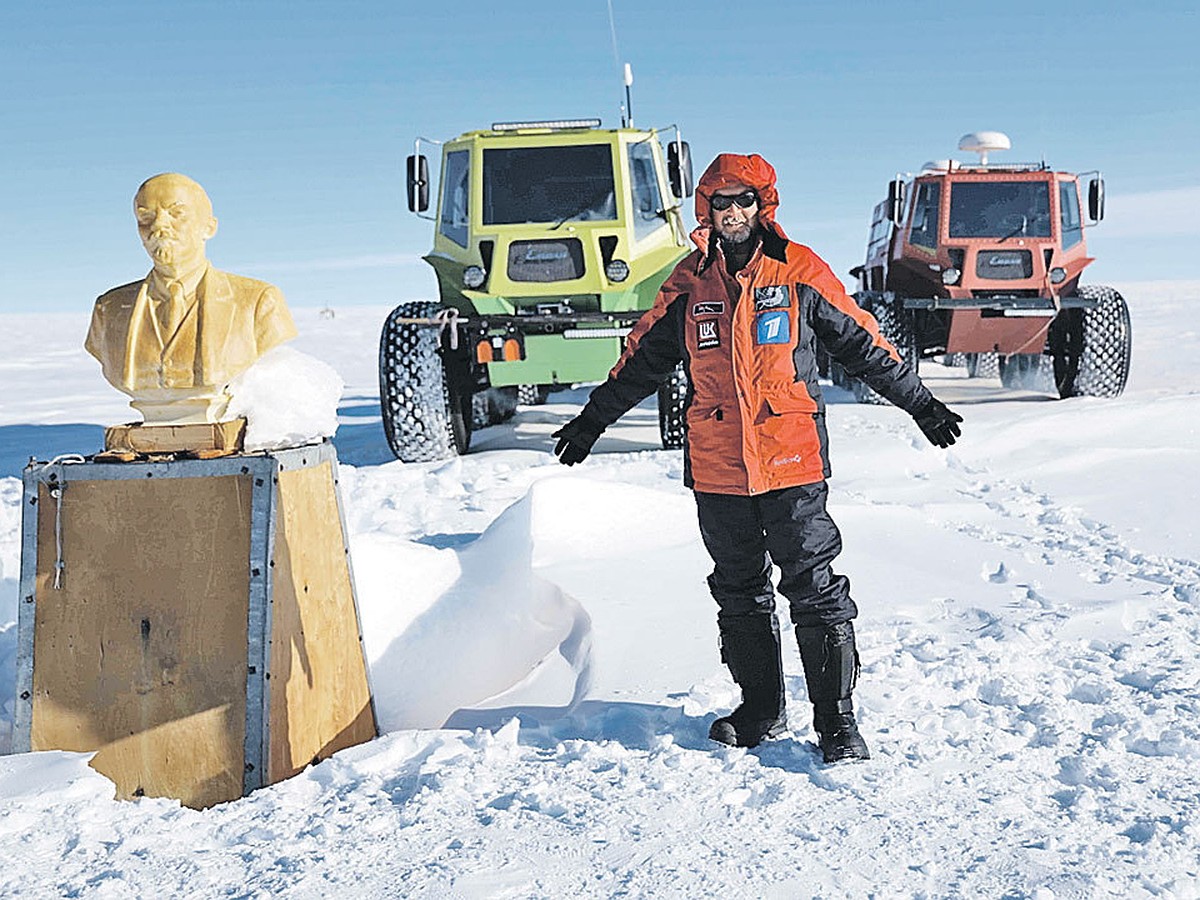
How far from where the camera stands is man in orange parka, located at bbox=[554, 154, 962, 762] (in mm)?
2697

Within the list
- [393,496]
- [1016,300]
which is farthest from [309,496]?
[1016,300]

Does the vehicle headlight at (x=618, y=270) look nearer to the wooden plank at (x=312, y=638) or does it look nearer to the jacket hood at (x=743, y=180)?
the wooden plank at (x=312, y=638)

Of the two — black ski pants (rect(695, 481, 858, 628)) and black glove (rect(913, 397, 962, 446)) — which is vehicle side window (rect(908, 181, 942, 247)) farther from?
black ski pants (rect(695, 481, 858, 628))

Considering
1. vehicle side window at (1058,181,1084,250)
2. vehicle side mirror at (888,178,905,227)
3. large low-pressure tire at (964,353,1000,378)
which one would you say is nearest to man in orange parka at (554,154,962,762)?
vehicle side mirror at (888,178,905,227)

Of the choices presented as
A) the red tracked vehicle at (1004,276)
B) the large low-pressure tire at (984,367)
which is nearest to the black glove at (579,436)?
the red tracked vehicle at (1004,276)

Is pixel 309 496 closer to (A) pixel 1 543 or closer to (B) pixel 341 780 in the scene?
(B) pixel 341 780

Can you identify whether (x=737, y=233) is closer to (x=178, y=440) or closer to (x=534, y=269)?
(x=178, y=440)

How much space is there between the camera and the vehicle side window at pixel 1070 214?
1034 centimetres

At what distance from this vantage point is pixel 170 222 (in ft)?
9.64

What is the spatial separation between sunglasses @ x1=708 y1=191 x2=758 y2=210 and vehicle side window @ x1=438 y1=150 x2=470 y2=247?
5432mm

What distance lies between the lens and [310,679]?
119 inches

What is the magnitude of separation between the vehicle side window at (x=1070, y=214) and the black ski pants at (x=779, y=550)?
28.1ft

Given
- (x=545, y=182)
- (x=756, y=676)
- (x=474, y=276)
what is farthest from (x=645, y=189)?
(x=756, y=676)

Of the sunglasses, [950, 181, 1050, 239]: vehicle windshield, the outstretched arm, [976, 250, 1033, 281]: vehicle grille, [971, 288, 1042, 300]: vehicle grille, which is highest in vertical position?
[950, 181, 1050, 239]: vehicle windshield
